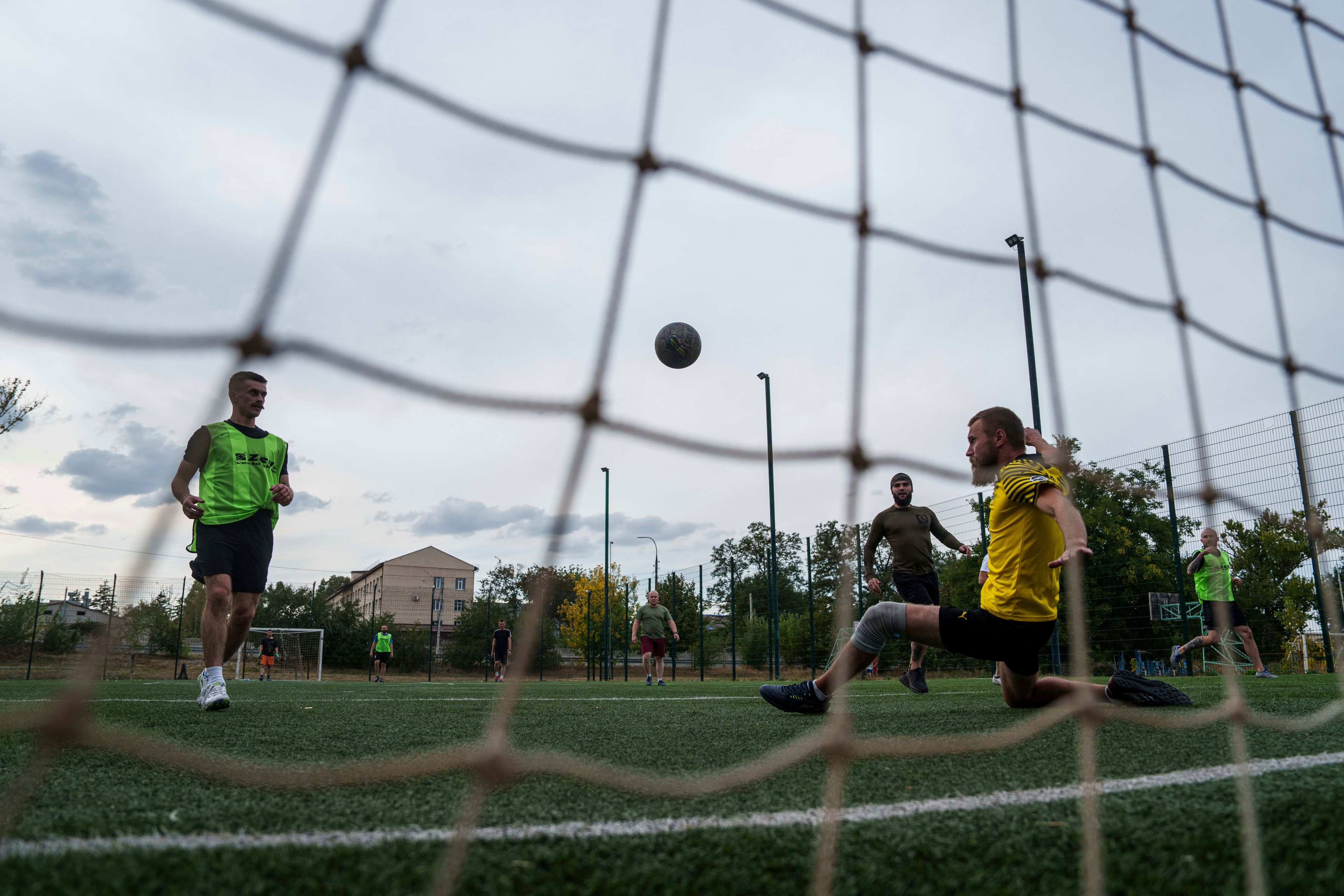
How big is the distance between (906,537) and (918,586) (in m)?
0.36

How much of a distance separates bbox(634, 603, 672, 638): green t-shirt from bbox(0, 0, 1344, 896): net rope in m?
7.94

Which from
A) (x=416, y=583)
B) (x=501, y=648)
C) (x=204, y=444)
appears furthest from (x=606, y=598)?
(x=416, y=583)

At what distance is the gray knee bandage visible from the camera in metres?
3.10

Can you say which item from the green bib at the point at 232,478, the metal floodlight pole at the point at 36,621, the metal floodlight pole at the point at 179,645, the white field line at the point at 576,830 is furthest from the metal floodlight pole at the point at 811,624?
the metal floodlight pole at the point at 36,621

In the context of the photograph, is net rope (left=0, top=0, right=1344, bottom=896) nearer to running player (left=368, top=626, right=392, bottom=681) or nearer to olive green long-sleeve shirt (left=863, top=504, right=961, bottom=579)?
olive green long-sleeve shirt (left=863, top=504, right=961, bottom=579)

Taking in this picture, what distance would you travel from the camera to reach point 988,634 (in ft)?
9.62

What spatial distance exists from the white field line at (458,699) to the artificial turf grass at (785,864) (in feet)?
12.4

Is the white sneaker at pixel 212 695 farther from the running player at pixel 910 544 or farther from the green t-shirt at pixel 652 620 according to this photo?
the green t-shirt at pixel 652 620

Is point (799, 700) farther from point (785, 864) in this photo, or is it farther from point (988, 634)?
point (785, 864)

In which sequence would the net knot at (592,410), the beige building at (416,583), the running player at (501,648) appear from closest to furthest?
the net knot at (592,410) → the running player at (501,648) → the beige building at (416,583)

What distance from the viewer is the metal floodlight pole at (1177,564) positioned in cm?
908

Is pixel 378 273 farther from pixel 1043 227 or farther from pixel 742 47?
pixel 1043 227

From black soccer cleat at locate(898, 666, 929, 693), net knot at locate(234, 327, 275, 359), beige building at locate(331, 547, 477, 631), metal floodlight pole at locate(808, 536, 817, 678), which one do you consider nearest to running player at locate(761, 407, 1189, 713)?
net knot at locate(234, 327, 275, 359)

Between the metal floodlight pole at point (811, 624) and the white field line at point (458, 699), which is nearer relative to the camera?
the white field line at point (458, 699)
